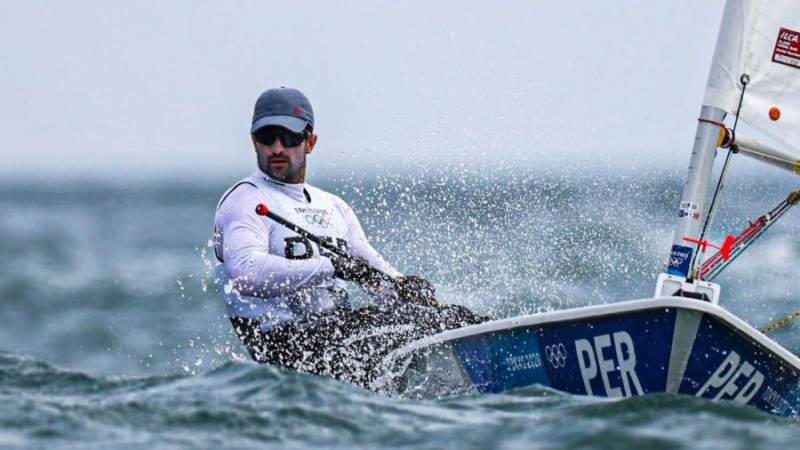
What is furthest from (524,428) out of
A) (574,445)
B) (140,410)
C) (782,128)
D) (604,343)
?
(782,128)

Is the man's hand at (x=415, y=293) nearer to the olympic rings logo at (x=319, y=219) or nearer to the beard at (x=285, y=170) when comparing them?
the olympic rings logo at (x=319, y=219)

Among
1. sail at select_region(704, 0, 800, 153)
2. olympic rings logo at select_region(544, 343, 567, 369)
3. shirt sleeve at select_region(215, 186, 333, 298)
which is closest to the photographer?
olympic rings logo at select_region(544, 343, 567, 369)

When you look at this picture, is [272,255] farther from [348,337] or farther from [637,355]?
[637,355]

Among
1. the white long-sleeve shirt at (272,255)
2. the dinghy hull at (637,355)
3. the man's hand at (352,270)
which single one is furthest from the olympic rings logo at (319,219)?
the dinghy hull at (637,355)

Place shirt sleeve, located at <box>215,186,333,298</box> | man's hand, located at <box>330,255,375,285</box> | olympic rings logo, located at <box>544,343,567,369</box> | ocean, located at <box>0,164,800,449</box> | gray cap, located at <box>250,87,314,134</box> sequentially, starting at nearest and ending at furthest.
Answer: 1. ocean, located at <box>0,164,800,449</box>
2. olympic rings logo, located at <box>544,343,567,369</box>
3. shirt sleeve, located at <box>215,186,333,298</box>
4. man's hand, located at <box>330,255,375,285</box>
5. gray cap, located at <box>250,87,314,134</box>

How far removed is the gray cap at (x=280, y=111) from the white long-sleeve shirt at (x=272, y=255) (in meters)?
0.29

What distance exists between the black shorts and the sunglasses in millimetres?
895

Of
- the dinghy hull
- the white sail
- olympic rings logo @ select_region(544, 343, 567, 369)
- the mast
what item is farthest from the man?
the white sail

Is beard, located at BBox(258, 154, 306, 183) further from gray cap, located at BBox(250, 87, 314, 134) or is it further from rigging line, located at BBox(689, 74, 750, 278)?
rigging line, located at BBox(689, 74, 750, 278)

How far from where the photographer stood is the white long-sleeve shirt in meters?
6.75

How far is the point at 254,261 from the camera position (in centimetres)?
671

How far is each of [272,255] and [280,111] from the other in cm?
81

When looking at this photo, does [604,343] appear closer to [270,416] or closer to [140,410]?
[270,416]

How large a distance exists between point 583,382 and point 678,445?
129 centimetres
